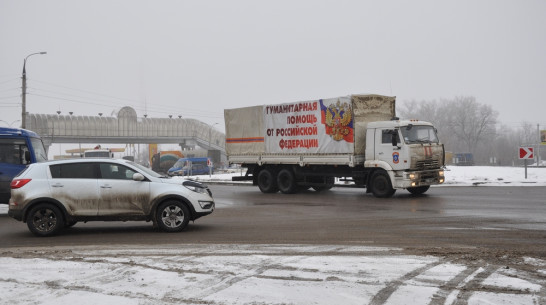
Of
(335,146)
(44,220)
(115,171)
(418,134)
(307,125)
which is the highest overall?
(307,125)

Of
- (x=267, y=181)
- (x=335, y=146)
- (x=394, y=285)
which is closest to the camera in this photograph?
(x=394, y=285)

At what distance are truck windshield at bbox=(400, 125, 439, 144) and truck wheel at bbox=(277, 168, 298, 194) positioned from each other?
5.58 m

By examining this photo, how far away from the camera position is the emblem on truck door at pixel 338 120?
20.3 m

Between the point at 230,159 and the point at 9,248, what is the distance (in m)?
15.9

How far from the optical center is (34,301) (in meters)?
5.76

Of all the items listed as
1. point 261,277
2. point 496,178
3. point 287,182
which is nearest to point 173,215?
point 261,277

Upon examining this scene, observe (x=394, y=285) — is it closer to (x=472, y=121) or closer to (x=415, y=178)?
(x=415, y=178)

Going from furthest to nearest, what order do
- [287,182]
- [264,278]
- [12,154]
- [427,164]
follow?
1. [287,182]
2. [427,164]
3. [12,154]
4. [264,278]

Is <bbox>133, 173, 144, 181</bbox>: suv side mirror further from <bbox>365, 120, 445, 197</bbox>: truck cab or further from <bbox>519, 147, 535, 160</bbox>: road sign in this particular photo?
<bbox>519, 147, 535, 160</bbox>: road sign

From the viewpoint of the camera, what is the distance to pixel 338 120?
20.7m

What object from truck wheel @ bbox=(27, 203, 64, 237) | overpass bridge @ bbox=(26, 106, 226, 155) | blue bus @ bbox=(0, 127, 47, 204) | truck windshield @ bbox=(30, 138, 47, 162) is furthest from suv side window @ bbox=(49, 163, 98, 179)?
overpass bridge @ bbox=(26, 106, 226, 155)

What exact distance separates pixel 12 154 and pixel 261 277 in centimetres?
1247

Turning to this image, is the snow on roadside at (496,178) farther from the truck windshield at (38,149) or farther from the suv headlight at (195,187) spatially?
the truck windshield at (38,149)

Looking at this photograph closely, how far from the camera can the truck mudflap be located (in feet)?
60.7
